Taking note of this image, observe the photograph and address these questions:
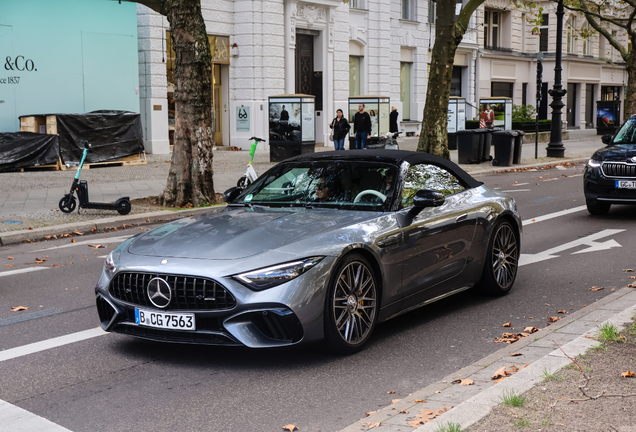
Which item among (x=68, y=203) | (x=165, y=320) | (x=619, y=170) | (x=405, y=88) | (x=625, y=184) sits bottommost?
(x=68, y=203)

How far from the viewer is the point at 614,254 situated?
9625 millimetres

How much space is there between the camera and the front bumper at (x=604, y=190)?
40.3ft

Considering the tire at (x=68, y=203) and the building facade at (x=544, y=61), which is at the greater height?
the building facade at (x=544, y=61)

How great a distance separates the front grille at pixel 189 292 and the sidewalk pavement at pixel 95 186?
278 inches

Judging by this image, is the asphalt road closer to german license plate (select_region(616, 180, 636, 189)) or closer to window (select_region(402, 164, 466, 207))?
window (select_region(402, 164, 466, 207))

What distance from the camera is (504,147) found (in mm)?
24750

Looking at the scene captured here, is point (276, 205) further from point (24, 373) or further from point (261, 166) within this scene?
point (261, 166)

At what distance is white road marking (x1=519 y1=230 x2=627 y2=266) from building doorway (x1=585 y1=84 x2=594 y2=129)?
50.3m

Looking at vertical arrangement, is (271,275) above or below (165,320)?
above

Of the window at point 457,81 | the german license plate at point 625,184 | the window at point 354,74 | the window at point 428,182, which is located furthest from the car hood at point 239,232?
the window at point 457,81

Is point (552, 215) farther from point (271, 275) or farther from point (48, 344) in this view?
point (48, 344)

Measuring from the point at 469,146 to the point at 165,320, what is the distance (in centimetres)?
2130

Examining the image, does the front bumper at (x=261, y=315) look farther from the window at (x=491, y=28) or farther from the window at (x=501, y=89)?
the window at (x=491, y=28)

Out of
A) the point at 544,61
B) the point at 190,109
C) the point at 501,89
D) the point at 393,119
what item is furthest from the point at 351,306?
the point at 544,61
